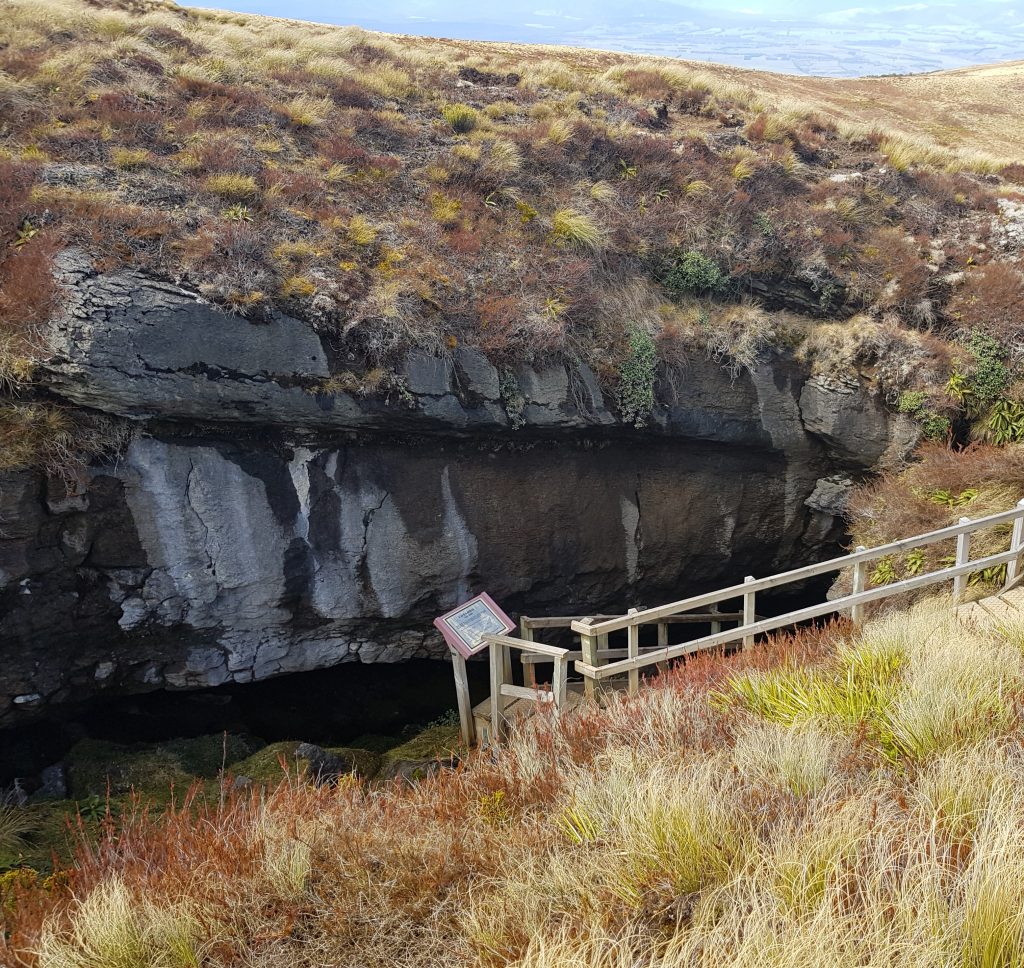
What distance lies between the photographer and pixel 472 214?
49.2ft

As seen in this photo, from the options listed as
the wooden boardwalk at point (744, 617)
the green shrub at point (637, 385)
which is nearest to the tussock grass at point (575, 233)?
the green shrub at point (637, 385)

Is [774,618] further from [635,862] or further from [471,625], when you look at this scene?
[635,862]

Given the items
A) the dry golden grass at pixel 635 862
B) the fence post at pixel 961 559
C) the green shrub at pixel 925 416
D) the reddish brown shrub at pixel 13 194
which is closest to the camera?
the dry golden grass at pixel 635 862

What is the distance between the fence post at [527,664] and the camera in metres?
11.0

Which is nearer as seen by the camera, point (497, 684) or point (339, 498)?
point (497, 684)

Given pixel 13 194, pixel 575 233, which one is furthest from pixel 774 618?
pixel 13 194

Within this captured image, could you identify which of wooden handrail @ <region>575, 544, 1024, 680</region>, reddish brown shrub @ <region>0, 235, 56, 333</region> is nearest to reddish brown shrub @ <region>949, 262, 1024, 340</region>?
wooden handrail @ <region>575, 544, 1024, 680</region>

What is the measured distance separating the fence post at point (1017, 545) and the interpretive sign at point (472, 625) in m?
6.45

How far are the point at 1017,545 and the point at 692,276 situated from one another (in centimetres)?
758

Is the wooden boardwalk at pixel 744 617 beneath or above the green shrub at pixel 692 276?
beneath

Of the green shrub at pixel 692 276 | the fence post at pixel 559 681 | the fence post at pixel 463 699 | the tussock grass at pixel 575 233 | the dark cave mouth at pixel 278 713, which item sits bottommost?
the dark cave mouth at pixel 278 713

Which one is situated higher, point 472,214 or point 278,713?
point 472,214

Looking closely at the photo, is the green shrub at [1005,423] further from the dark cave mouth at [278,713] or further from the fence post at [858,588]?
the dark cave mouth at [278,713]

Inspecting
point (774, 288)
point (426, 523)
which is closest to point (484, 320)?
point (426, 523)
